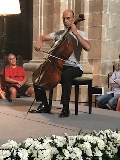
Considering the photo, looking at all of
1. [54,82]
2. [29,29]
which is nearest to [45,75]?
[54,82]

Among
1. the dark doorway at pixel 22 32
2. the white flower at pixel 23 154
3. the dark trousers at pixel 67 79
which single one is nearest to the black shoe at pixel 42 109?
the dark trousers at pixel 67 79

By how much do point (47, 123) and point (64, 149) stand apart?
1.87m

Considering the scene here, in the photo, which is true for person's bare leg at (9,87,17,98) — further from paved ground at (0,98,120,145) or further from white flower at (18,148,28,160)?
white flower at (18,148,28,160)

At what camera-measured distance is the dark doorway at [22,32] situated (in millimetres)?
8383

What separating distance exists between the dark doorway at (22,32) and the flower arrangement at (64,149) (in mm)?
5950

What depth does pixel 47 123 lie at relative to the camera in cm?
419

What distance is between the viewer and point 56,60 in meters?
4.33

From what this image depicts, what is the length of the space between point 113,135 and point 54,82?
183cm

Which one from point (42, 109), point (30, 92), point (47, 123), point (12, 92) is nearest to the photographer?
point (47, 123)

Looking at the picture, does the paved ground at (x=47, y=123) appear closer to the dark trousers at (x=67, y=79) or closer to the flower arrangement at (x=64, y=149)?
the dark trousers at (x=67, y=79)

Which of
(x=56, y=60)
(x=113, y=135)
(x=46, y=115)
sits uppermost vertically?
(x=56, y=60)

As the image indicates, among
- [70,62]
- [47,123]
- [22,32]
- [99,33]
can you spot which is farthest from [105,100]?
[22,32]

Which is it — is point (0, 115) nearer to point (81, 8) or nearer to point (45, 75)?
point (45, 75)

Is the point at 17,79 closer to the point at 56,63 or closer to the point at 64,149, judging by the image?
the point at 56,63
